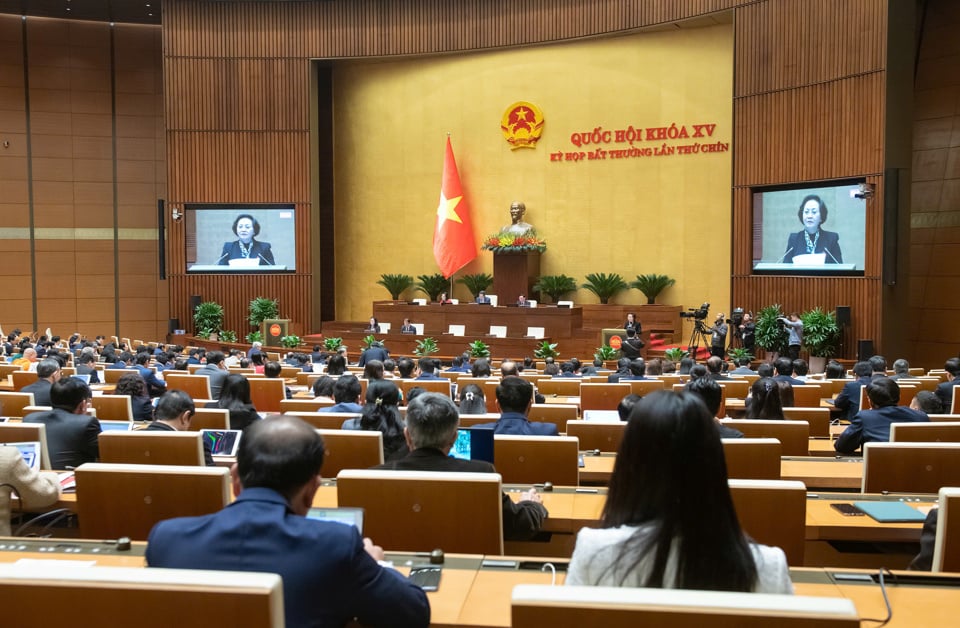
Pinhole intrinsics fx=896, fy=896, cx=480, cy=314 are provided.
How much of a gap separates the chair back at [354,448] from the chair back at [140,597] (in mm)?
2392

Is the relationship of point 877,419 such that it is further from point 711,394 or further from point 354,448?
point 354,448

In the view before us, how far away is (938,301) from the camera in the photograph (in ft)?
49.1

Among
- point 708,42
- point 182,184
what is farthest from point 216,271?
point 708,42

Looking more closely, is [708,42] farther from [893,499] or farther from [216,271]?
[893,499]

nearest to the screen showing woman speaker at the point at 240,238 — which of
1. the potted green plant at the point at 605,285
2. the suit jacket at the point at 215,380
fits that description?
the potted green plant at the point at 605,285

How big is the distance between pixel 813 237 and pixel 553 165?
5.84m

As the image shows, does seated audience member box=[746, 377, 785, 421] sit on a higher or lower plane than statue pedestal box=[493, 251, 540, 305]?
→ lower

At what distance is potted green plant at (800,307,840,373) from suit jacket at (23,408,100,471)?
11629mm

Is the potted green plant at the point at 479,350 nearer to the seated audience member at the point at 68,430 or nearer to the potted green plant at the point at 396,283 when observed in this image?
the potted green plant at the point at 396,283

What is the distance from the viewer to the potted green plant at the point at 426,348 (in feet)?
51.4

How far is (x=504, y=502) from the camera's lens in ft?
10.3

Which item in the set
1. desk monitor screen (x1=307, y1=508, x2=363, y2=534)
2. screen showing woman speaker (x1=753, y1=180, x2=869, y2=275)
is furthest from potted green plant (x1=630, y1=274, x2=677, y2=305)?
desk monitor screen (x1=307, y1=508, x2=363, y2=534)

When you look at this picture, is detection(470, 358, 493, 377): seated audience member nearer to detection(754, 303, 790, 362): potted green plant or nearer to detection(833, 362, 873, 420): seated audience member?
detection(833, 362, 873, 420): seated audience member

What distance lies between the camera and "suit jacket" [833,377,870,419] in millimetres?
7270
